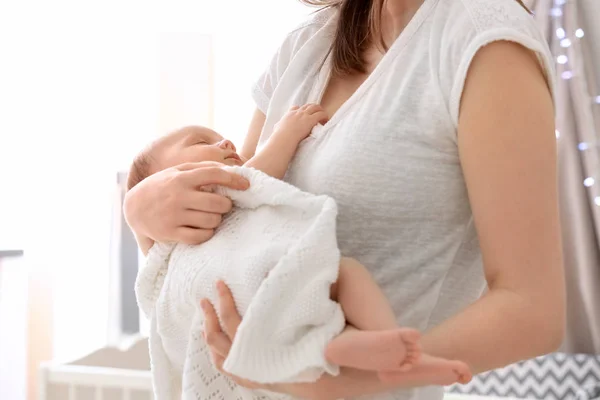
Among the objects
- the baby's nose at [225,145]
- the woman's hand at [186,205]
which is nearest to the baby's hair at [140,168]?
the baby's nose at [225,145]

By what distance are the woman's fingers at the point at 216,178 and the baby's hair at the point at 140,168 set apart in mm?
287

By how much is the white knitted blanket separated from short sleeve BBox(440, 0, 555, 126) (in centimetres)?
20

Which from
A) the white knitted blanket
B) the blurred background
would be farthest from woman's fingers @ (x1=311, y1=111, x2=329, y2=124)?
the blurred background

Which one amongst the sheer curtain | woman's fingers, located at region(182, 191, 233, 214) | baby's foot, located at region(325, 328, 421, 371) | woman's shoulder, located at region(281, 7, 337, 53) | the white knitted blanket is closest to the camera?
baby's foot, located at region(325, 328, 421, 371)

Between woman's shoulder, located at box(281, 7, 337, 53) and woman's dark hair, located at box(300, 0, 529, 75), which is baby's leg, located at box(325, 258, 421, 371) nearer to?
woman's dark hair, located at box(300, 0, 529, 75)

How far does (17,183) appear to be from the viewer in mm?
2596

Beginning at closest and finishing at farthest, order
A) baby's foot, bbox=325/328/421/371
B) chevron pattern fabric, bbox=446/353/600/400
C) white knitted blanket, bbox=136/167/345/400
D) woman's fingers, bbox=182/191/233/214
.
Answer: baby's foot, bbox=325/328/421/371 → white knitted blanket, bbox=136/167/345/400 → woman's fingers, bbox=182/191/233/214 → chevron pattern fabric, bbox=446/353/600/400

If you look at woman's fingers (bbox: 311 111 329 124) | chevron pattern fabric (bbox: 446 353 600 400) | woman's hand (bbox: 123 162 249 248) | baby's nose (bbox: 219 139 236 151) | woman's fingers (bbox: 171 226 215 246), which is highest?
woman's fingers (bbox: 311 111 329 124)

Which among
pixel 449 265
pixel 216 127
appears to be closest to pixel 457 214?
pixel 449 265

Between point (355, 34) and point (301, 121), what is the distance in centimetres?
20

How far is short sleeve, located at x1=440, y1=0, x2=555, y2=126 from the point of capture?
762 millimetres

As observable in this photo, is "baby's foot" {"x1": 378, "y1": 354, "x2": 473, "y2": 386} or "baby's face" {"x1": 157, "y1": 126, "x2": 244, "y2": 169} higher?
"baby's face" {"x1": 157, "y1": 126, "x2": 244, "y2": 169}

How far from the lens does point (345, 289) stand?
30.1 inches

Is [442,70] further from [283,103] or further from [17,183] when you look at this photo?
[17,183]
